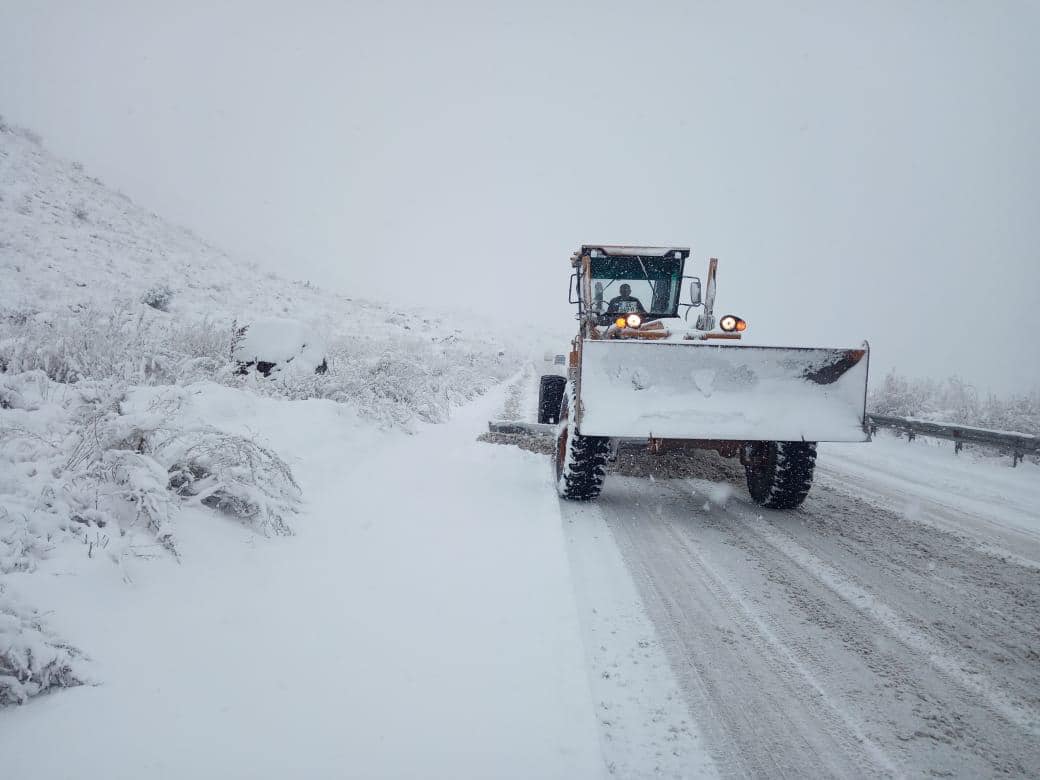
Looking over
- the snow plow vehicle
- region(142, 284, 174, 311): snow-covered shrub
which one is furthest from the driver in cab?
region(142, 284, 174, 311): snow-covered shrub

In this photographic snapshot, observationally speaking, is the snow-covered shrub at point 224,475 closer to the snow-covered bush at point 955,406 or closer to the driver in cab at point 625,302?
the driver in cab at point 625,302

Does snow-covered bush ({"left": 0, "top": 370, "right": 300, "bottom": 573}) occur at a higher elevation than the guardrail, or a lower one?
lower

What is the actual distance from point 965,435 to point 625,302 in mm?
6754

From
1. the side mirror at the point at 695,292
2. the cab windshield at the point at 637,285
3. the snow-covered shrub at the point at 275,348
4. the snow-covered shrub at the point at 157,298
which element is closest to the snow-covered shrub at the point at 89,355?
the snow-covered shrub at the point at 275,348

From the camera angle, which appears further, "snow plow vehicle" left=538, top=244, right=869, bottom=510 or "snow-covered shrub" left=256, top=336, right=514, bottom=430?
"snow-covered shrub" left=256, top=336, right=514, bottom=430

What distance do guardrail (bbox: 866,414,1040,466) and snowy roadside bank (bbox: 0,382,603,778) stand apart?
8087 mm

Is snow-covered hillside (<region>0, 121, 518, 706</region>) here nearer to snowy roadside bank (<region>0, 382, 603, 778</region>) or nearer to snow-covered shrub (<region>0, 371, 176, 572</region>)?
snow-covered shrub (<region>0, 371, 176, 572</region>)

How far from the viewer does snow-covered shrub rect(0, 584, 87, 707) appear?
5.08 ft

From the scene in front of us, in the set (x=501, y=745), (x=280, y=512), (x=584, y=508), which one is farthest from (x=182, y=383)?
(x=501, y=745)

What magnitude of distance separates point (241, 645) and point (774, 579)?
3.19 meters

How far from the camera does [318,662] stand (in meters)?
2.11

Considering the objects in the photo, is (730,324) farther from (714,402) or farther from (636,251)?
(636,251)

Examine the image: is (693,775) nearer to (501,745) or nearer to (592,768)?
(592,768)

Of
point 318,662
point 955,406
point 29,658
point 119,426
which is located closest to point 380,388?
point 119,426
